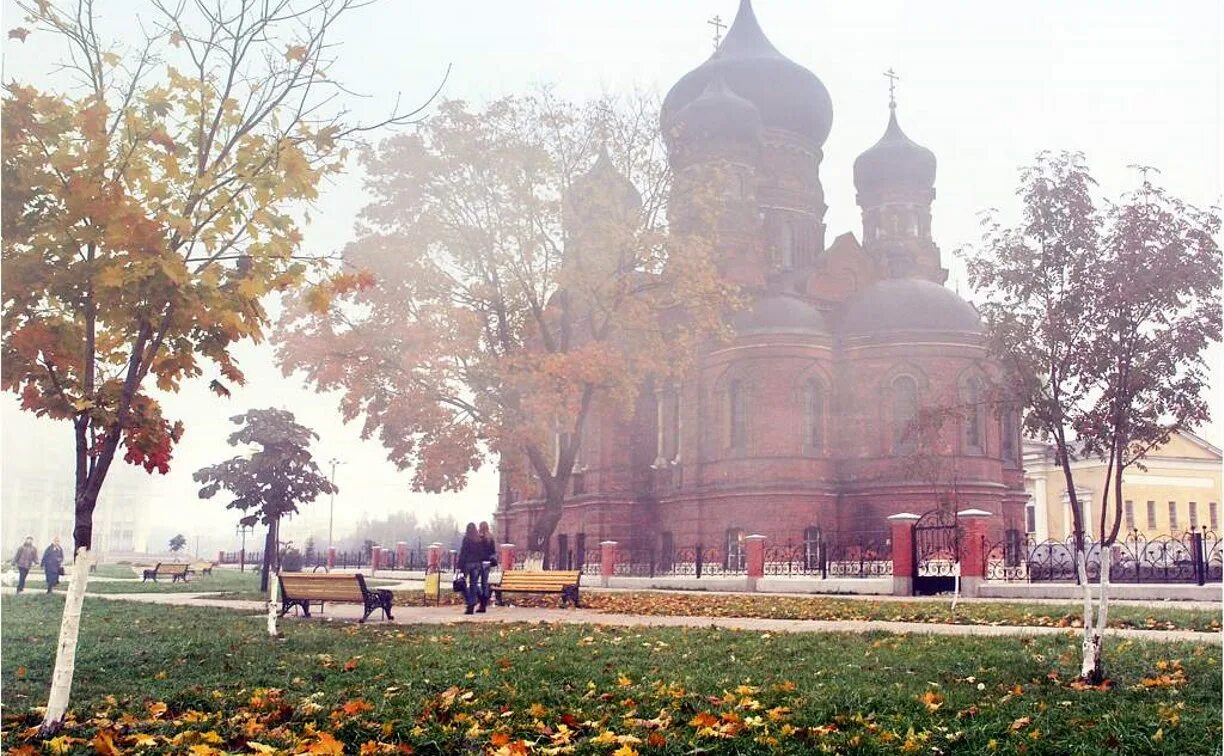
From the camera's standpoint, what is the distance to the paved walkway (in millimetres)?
11008

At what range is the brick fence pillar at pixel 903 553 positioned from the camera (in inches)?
830

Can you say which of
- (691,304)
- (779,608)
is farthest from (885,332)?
(779,608)

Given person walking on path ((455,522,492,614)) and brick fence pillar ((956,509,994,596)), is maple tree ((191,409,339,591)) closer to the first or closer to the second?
person walking on path ((455,522,492,614))

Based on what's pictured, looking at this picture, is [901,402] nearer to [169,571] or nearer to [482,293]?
[482,293]

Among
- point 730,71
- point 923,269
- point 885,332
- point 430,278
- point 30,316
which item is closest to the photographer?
point 30,316

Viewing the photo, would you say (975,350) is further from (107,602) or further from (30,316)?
(30,316)

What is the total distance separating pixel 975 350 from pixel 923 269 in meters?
9.29

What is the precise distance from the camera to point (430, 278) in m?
23.0

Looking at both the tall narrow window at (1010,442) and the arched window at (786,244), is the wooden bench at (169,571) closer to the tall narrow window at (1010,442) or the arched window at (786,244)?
the arched window at (786,244)

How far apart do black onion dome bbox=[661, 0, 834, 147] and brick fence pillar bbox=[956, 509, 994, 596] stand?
20779 millimetres

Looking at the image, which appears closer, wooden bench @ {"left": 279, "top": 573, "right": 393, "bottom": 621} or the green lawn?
the green lawn

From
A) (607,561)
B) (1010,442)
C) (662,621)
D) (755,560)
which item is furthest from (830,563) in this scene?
(1010,442)

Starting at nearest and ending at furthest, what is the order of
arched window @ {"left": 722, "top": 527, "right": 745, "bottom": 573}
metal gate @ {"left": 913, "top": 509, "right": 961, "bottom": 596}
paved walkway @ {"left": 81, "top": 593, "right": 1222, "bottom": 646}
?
paved walkway @ {"left": 81, "top": 593, "right": 1222, "bottom": 646}
metal gate @ {"left": 913, "top": 509, "right": 961, "bottom": 596}
arched window @ {"left": 722, "top": 527, "right": 745, "bottom": 573}

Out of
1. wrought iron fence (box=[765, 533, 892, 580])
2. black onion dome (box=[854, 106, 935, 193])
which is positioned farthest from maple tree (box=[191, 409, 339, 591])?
black onion dome (box=[854, 106, 935, 193])
